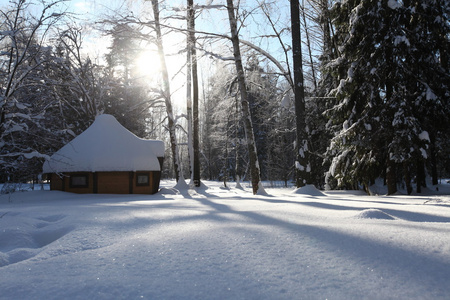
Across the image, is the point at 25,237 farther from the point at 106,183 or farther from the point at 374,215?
the point at 106,183

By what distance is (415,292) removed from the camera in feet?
5.09

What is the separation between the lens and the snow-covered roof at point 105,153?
44.6 feet

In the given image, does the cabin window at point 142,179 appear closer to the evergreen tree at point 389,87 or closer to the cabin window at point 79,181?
the cabin window at point 79,181

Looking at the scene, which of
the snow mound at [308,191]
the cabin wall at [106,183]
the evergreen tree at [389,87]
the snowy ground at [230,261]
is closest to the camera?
the snowy ground at [230,261]

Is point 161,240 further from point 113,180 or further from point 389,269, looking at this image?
point 113,180

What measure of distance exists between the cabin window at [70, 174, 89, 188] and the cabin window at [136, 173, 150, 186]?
7.86 ft

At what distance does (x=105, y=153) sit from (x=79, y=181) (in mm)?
1939

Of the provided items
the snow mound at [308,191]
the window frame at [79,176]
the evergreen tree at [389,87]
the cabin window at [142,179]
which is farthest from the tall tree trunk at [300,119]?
the window frame at [79,176]

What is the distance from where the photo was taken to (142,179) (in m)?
14.7

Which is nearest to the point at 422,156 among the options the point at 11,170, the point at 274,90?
the point at 274,90

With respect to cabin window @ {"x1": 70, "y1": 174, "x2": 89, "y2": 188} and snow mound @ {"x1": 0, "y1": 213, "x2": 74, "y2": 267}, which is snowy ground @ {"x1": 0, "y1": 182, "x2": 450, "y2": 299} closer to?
snow mound @ {"x1": 0, "y1": 213, "x2": 74, "y2": 267}

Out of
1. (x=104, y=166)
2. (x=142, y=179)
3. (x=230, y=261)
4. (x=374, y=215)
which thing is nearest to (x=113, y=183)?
(x=104, y=166)

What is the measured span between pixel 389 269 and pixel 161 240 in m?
1.76

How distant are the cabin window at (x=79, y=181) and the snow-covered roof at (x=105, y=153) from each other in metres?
0.61
